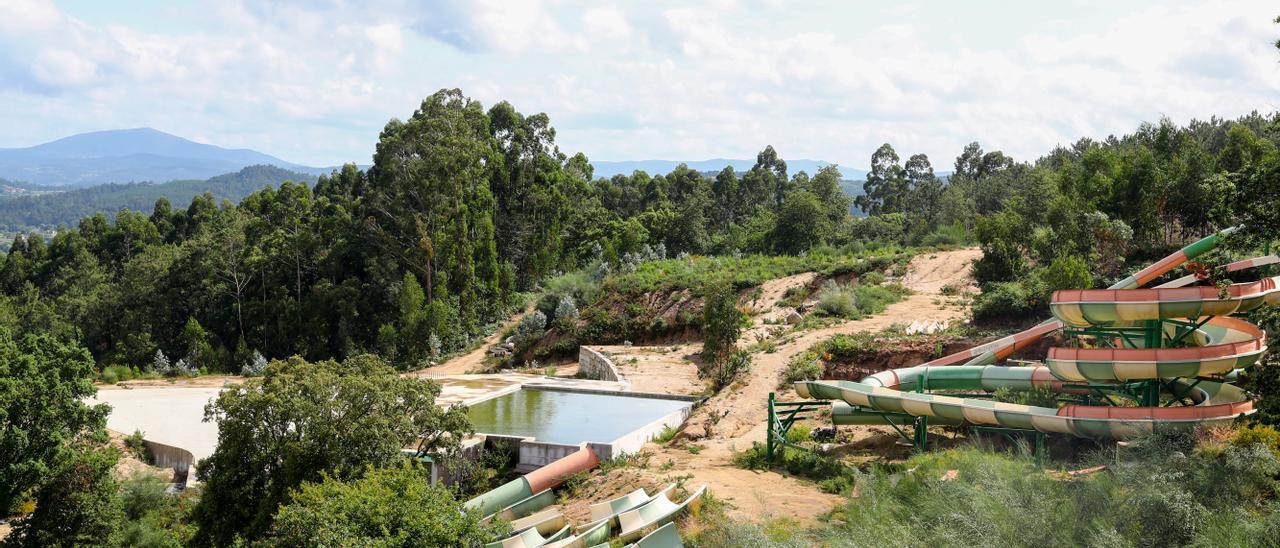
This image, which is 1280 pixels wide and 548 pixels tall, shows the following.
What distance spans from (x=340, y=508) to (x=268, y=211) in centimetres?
4308

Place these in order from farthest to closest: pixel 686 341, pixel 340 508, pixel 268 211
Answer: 1. pixel 268 211
2. pixel 686 341
3. pixel 340 508

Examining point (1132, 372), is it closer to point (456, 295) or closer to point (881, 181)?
point (456, 295)

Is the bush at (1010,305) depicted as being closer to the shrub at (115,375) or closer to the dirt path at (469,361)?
the dirt path at (469,361)

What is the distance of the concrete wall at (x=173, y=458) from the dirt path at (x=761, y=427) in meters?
11.2

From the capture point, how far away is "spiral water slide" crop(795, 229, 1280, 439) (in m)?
14.0

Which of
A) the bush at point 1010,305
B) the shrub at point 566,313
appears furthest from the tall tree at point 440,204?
the bush at point 1010,305

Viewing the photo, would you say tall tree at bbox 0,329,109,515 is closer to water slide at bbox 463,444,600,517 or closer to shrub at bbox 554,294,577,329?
water slide at bbox 463,444,600,517

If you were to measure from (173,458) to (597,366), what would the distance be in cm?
1258

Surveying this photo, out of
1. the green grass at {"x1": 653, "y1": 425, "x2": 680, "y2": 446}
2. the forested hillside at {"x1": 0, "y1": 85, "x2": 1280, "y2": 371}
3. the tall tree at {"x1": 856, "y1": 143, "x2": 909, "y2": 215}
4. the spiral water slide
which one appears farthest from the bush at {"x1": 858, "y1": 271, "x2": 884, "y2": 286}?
the tall tree at {"x1": 856, "y1": 143, "x2": 909, "y2": 215}

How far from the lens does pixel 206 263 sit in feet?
152

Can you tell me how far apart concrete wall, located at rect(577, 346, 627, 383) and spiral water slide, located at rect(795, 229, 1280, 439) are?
10.7 m

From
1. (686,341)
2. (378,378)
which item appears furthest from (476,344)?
(378,378)

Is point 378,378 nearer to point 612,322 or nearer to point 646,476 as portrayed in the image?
point 646,476

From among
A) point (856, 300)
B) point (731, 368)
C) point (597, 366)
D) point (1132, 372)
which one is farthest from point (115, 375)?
point (1132, 372)
